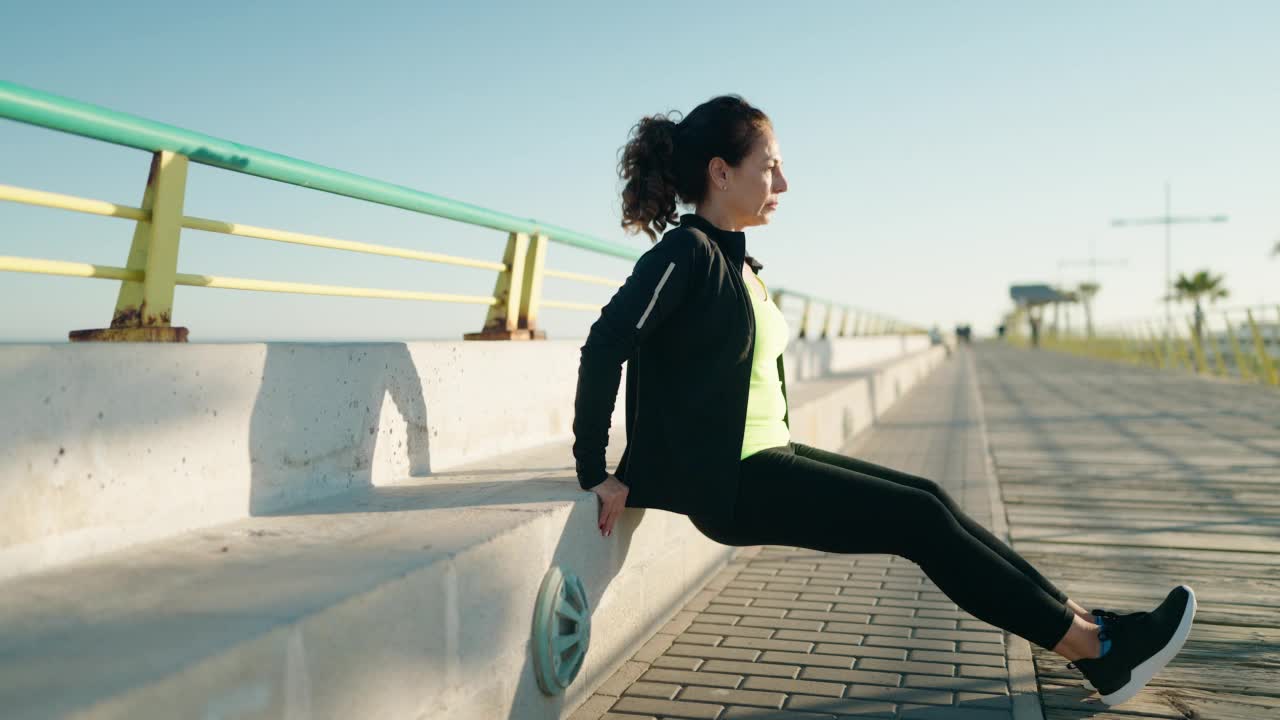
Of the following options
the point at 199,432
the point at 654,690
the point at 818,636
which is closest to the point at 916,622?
the point at 818,636

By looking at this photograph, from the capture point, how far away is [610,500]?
3.00 m

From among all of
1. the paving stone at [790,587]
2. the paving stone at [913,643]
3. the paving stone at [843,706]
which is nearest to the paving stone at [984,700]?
the paving stone at [843,706]

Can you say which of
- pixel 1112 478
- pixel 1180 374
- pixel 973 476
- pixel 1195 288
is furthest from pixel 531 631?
pixel 1195 288

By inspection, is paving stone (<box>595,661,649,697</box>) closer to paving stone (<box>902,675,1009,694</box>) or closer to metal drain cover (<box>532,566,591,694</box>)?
metal drain cover (<box>532,566,591,694</box>)

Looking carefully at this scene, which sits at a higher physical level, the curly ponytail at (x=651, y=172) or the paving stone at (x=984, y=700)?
the curly ponytail at (x=651, y=172)

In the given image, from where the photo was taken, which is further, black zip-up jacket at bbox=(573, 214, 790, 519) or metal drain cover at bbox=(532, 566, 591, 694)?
black zip-up jacket at bbox=(573, 214, 790, 519)

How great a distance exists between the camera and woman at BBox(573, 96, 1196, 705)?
279 centimetres

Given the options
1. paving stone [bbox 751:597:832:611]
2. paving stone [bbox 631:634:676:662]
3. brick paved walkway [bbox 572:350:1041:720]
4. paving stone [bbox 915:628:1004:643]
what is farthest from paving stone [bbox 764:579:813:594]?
paving stone [bbox 631:634:676:662]

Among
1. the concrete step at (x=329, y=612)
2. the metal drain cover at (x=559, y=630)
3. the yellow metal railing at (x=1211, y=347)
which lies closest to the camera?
the concrete step at (x=329, y=612)

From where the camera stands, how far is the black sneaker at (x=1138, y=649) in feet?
9.32

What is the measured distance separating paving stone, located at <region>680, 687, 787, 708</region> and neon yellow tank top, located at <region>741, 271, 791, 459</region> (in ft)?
2.36

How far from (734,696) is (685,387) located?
0.94m

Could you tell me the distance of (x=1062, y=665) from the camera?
334cm

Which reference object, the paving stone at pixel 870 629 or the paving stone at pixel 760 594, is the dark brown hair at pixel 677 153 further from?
the paving stone at pixel 760 594
